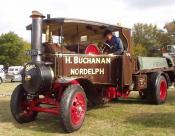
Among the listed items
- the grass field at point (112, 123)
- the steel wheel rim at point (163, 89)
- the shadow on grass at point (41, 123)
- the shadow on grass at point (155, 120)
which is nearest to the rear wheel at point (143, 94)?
the steel wheel rim at point (163, 89)

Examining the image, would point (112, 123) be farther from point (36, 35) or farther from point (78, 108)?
point (36, 35)

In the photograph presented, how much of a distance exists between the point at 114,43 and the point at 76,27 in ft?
3.95

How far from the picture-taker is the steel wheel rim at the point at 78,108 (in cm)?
793

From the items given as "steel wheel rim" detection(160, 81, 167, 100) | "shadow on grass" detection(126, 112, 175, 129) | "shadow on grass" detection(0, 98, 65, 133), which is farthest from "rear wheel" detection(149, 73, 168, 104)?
"shadow on grass" detection(0, 98, 65, 133)

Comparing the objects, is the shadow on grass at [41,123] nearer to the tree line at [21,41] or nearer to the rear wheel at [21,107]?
the rear wheel at [21,107]

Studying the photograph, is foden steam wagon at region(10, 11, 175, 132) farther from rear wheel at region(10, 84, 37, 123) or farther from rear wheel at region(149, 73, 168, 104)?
rear wheel at region(149, 73, 168, 104)

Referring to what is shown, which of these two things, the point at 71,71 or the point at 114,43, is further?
the point at 114,43

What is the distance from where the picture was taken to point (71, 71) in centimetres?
867

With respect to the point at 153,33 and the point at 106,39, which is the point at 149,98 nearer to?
the point at 106,39

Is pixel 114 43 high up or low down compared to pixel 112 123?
up

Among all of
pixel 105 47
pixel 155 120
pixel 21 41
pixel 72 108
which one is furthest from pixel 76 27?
pixel 21 41

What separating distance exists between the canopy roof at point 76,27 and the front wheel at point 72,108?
153 cm

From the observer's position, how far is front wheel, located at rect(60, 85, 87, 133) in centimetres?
765

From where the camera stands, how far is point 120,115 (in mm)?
9586
